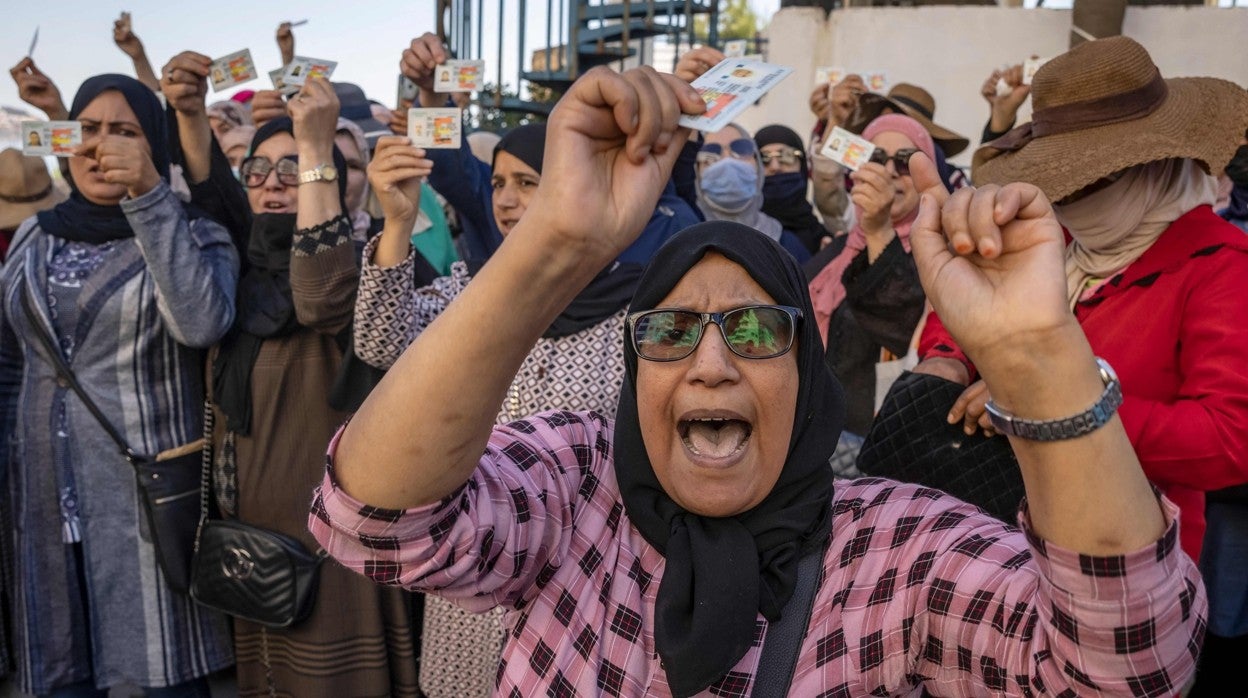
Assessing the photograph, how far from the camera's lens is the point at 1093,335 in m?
2.36

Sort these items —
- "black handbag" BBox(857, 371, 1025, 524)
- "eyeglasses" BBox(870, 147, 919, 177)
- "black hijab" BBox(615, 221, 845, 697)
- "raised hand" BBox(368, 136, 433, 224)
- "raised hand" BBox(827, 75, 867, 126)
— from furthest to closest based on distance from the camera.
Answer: "raised hand" BBox(827, 75, 867, 126)
"eyeglasses" BBox(870, 147, 919, 177)
"raised hand" BBox(368, 136, 433, 224)
"black handbag" BBox(857, 371, 1025, 524)
"black hijab" BBox(615, 221, 845, 697)

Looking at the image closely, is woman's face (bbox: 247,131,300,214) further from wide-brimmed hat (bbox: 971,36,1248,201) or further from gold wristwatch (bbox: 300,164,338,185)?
Answer: wide-brimmed hat (bbox: 971,36,1248,201)

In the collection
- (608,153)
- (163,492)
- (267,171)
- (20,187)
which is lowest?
(163,492)

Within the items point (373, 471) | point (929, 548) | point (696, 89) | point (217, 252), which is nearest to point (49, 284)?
point (217, 252)

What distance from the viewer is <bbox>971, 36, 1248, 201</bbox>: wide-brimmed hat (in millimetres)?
2289

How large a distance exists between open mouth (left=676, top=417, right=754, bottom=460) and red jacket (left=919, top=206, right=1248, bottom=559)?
0.64 meters

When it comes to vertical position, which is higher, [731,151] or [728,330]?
[728,330]

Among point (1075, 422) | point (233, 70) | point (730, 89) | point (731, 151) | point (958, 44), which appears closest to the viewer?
point (1075, 422)

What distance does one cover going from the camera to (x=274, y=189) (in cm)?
366

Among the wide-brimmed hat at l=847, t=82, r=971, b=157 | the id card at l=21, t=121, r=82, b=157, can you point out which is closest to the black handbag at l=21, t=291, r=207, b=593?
the id card at l=21, t=121, r=82, b=157

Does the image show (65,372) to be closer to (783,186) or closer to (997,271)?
(997,271)

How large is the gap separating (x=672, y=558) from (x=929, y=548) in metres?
0.39

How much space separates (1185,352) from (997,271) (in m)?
1.20

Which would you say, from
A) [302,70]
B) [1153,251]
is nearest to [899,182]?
[1153,251]
